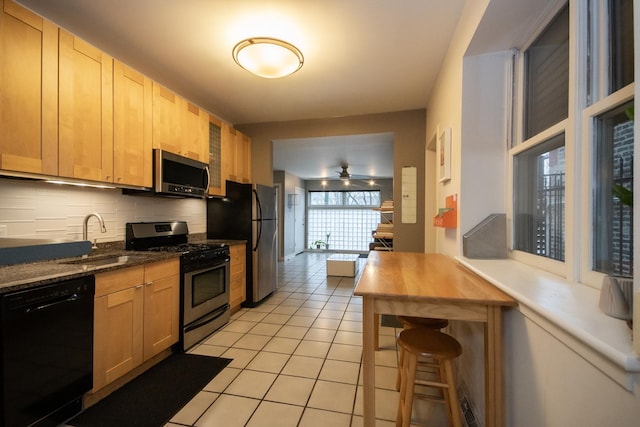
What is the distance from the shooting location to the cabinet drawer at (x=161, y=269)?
6.75 ft

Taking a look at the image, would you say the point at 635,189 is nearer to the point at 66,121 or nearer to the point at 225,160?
the point at 66,121

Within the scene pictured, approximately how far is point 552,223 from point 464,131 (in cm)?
75

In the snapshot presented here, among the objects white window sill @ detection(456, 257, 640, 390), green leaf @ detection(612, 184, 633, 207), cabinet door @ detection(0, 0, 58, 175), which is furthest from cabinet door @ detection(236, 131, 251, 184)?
green leaf @ detection(612, 184, 633, 207)

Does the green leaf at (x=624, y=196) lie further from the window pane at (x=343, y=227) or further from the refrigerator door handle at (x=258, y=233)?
the window pane at (x=343, y=227)

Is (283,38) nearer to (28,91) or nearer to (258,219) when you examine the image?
(28,91)

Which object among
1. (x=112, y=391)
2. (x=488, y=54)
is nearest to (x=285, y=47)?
(x=488, y=54)

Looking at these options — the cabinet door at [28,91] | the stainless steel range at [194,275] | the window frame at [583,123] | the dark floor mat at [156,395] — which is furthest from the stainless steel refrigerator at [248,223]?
the window frame at [583,123]

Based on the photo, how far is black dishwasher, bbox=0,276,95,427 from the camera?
4.09ft

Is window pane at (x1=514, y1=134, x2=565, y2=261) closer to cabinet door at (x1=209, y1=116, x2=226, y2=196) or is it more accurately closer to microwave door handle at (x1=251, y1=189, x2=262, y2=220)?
microwave door handle at (x1=251, y1=189, x2=262, y2=220)

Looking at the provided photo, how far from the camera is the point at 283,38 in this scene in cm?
207

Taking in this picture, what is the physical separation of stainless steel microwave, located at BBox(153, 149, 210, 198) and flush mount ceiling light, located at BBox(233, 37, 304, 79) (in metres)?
1.15

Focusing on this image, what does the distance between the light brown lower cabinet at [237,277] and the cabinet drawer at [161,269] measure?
88 centimetres

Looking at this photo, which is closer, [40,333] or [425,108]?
[40,333]

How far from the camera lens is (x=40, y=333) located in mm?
1366
